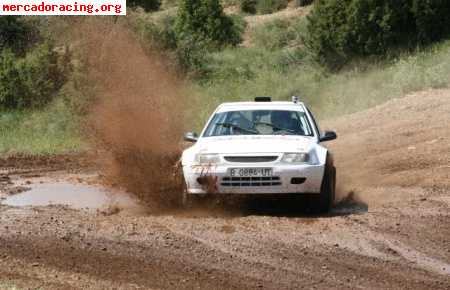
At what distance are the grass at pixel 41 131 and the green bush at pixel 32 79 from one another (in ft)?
4.81

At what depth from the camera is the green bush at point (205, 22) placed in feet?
170

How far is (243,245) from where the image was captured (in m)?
10.7

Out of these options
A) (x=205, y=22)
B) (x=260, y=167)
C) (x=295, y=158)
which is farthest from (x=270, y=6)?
(x=260, y=167)

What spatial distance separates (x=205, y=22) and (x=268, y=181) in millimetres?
41300

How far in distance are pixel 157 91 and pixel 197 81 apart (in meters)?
16.9

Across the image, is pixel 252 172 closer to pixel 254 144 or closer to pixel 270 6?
pixel 254 144

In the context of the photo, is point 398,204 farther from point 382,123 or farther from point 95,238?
point 382,123

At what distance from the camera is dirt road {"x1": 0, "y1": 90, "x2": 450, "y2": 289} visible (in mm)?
9094

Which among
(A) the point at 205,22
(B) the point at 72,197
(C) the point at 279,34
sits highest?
(A) the point at 205,22

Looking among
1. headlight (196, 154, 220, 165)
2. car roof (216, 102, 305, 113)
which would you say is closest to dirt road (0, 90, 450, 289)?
headlight (196, 154, 220, 165)

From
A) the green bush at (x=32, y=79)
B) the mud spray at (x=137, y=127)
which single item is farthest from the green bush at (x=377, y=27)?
the mud spray at (x=137, y=127)

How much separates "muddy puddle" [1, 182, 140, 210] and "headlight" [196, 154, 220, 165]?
1.84 meters

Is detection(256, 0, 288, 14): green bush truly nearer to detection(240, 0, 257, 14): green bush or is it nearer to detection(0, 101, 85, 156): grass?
detection(240, 0, 257, 14): green bush

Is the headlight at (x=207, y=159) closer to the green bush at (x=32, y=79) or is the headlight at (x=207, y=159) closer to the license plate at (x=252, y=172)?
the license plate at (x=252, y=172)
